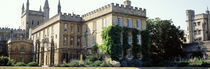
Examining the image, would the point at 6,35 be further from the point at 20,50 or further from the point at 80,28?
the point at 80,28

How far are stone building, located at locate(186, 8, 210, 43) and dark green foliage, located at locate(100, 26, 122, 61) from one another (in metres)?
38.4

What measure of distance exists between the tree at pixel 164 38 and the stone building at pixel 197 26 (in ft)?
69.3

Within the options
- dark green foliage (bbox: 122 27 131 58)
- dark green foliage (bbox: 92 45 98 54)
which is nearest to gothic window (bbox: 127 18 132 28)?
dark green foliage (bbox: 122 27 131 58)

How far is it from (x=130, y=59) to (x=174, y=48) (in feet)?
48.0

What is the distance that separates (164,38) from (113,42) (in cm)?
1532

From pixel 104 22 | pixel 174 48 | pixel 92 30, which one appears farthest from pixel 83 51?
pixel 174 48

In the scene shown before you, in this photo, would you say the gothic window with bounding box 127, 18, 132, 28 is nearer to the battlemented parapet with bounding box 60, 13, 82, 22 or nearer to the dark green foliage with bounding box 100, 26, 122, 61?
the dark green foliage with bounding box 100, 26, 122, 61

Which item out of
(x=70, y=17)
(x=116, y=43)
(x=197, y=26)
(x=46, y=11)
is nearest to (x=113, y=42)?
(x=116, y=43)

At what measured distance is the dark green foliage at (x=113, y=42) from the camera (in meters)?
30.9

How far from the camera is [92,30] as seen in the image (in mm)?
36469

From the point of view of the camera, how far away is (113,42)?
102ft

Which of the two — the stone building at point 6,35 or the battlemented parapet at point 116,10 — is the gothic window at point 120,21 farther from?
the stone building at point 6,35

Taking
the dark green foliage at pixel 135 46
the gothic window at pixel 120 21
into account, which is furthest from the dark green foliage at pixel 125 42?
the dark green foliage at pixel 135 46

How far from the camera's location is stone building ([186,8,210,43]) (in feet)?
205
